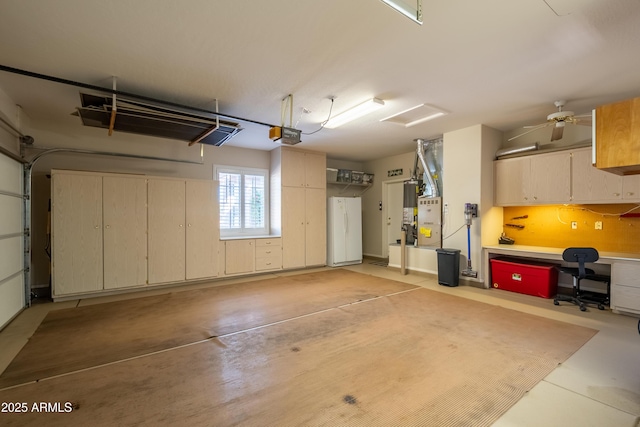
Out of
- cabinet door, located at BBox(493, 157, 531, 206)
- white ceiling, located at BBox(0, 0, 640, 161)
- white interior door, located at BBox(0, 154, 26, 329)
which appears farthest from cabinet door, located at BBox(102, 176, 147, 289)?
cabinet door, located at BBox(493, 157, 531, 206)

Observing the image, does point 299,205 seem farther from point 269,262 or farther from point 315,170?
point 269,262

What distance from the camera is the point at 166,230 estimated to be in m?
5.18

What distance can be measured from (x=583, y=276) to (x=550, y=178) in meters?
1.59

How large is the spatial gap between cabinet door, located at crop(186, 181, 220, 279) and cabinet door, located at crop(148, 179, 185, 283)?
0.40 feet

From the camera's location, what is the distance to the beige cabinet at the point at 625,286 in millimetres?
3543

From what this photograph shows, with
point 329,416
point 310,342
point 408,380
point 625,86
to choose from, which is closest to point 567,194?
point 625,86

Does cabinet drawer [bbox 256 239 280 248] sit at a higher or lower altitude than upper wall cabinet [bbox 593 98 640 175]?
lower

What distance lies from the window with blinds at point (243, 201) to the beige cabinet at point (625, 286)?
608cm

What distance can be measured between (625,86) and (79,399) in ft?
20.6

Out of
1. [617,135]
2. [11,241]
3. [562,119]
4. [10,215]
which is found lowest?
[11,241]

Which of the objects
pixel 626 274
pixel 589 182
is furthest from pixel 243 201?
pixel 626 274

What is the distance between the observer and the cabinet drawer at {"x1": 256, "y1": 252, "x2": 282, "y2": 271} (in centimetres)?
618

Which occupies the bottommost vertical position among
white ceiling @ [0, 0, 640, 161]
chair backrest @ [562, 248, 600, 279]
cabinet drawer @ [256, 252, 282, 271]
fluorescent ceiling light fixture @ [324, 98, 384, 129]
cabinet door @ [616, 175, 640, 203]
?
cabinet drawer @ [256, 252, 282, 271]

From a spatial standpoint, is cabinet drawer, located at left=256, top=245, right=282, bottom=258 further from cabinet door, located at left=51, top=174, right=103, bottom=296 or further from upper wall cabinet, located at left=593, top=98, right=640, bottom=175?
upper wall cabinet, located at left=593, top=98, right=640, bottom=175
